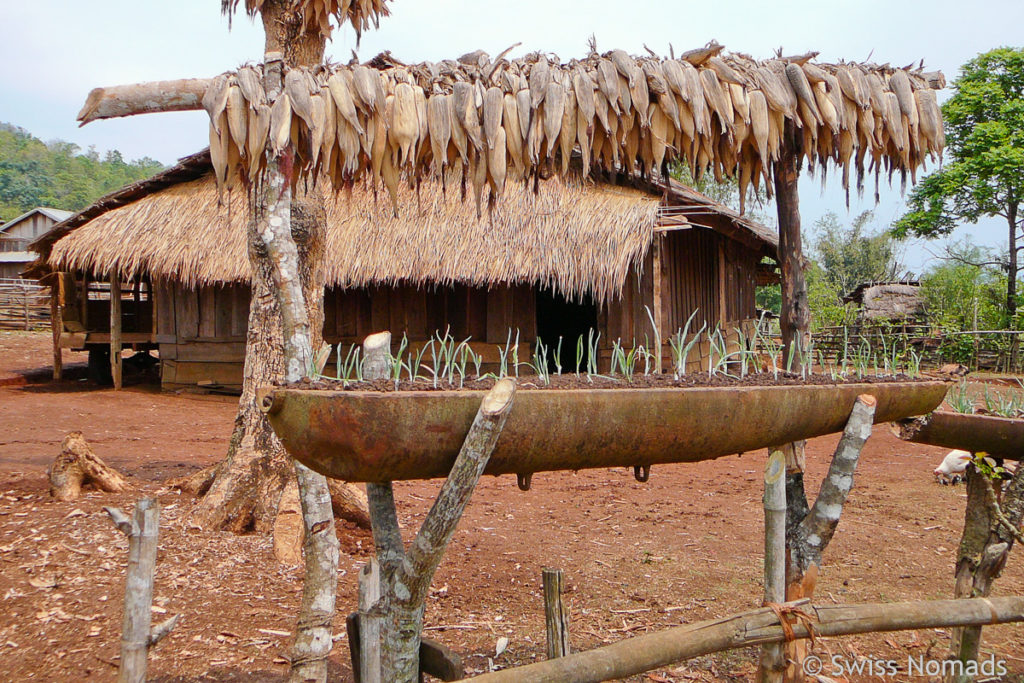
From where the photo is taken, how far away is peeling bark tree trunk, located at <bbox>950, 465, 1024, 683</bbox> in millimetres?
2574

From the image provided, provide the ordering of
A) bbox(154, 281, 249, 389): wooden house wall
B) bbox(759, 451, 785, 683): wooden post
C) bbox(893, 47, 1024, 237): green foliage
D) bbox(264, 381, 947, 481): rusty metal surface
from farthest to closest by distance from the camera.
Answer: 1. bbox(893, 47, 1024, 237): green foliage
2. bbox(154, 281, 249, 389): wooden house wall
3. bbox(759, 451, 785, 683): wooden post
4. bbox(264, 381, 947, 481): rusty metal surface

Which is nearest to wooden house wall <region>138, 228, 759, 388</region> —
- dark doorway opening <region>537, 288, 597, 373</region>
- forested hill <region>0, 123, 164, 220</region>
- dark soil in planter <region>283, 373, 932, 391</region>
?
dark doorway opening <region>537, 288, 597, 373</region>

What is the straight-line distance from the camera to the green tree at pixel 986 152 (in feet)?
48.4

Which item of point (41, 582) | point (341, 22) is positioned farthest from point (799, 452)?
point (341, 22)

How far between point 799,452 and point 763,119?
4.18ft

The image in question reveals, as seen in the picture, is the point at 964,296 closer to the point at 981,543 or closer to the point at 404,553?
the point at 981,543

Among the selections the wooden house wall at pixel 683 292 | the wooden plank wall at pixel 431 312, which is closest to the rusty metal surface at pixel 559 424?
the wooden house wall at pixel 683 292

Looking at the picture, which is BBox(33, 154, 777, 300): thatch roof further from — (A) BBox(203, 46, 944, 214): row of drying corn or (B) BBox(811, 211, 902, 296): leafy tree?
(B) BBox(811, 211, 902, 296): leafy tree

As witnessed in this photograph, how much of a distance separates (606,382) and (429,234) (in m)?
6.90

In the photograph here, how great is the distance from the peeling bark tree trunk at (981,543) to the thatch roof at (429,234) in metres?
5.01

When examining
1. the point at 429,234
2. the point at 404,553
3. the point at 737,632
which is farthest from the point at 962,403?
the point at 429,234

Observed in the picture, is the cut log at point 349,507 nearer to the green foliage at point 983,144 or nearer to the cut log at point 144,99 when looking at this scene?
the cut log at point 144,99

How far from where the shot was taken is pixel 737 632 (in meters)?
2.04

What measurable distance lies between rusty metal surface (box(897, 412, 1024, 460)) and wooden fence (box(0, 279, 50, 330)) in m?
Result: 21.8
